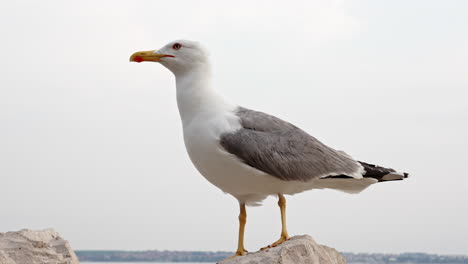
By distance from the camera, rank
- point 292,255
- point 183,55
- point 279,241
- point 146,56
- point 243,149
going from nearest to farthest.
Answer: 1. point 292,255
2. point 243,149
3. point 279,241
4. point 183,55
5. point 146,56

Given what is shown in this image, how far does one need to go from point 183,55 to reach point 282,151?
1917 millimetres

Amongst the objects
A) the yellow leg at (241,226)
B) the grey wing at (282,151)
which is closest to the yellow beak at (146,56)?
the grey wing at (282,151)

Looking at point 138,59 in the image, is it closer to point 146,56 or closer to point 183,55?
point 146,56

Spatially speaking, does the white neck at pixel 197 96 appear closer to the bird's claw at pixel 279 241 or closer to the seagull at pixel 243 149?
the seagull at pixel 243 149

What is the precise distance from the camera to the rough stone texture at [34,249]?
8.78 metres

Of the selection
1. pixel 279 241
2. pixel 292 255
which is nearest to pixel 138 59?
pixel 279 241

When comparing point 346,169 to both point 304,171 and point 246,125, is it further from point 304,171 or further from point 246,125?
point 246,125

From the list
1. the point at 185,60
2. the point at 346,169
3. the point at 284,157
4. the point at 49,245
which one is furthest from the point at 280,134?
the point at 49,245

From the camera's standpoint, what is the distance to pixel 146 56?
9.03 m

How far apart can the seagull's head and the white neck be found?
85 mm

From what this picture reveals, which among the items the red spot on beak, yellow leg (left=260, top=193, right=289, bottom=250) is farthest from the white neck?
yellow leg (left=260, top=193, right=289, bottom=250)

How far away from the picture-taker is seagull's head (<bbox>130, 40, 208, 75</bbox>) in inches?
348

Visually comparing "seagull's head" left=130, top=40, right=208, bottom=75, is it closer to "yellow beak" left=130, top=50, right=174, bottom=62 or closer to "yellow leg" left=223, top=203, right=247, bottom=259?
"yellow beak" left=130, top=50, right=174, bottom=62

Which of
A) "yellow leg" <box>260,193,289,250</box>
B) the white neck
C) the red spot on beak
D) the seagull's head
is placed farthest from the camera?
the red spot on beak
